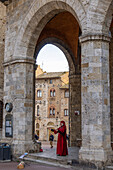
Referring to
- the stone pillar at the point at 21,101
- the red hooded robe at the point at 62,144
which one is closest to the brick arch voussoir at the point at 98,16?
the stone pillar at the point at 21,101

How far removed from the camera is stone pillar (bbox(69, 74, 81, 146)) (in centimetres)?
1684

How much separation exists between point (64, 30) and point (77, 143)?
720 cm

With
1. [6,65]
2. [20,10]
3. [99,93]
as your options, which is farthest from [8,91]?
[99,93]

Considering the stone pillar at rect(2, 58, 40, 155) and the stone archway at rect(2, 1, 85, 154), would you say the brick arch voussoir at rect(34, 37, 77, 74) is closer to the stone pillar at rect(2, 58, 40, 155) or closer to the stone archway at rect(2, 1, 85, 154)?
the stone archway at rect(2, 1, 85, 154)

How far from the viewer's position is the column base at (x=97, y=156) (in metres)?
8.65

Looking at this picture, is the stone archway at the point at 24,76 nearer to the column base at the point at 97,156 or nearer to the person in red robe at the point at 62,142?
the person in red robe at the point at 62,142

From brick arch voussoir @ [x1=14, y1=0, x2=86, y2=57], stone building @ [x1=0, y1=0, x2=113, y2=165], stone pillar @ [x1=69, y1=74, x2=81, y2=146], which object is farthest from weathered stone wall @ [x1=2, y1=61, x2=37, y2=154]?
stone pillar @ [x1=69, y1=74, x2=81, y2=146]

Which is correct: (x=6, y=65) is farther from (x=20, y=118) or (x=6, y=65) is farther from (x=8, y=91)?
(x=20, y=118)

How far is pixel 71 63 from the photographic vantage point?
1770cm

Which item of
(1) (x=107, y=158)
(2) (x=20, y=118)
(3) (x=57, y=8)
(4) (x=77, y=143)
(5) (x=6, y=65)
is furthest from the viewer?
(4) (x=77, y=143)

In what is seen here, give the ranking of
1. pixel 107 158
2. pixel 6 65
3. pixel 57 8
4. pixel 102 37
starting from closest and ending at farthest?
pixel 107 158
pixel 102 37
pixel 57 8
pixel 6 65

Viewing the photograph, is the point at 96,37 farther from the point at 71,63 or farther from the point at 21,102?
the point at 71,63

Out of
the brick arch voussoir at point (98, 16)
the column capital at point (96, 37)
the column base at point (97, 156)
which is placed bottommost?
the column base at point (97, 156)

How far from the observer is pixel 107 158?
8695 millimetres
